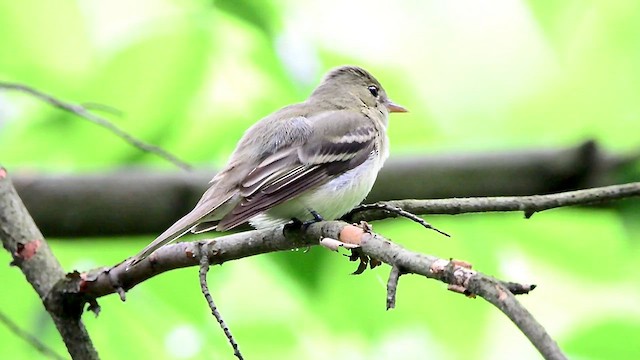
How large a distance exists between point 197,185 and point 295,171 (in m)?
0.93

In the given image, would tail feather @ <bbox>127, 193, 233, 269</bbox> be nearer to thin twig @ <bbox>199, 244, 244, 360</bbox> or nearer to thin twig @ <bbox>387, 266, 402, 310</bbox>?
thin twig @ <bbox>199, 244, 244, 360</bbox>

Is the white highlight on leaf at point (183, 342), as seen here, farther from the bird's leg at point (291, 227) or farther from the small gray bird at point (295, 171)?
the bird's leg at point (291, 227)

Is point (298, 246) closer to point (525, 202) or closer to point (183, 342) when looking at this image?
point (525, 202)

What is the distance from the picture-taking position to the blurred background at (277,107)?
3814 millimetres

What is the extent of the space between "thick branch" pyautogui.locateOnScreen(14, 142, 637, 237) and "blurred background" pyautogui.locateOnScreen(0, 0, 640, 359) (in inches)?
2.9


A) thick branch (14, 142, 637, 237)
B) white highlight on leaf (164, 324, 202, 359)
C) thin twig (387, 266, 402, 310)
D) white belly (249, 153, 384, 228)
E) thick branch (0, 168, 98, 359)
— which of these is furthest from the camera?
thick branch (14, 142, 637, 237)

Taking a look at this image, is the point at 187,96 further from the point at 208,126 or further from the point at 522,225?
the point at 522,225

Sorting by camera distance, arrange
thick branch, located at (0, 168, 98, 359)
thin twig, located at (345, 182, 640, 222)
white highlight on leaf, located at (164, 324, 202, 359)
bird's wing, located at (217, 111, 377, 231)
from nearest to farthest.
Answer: thin twig, located at (345, 182, 640, 222) → thick branch, located at (0, 168, 98, 359) → bird's wing, located at (217, 111, 377, 231) → white highlight on leaf, located at (164, 324, 202, 359)

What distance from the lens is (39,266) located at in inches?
110

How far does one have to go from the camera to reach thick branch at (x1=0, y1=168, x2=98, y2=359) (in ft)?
8.79

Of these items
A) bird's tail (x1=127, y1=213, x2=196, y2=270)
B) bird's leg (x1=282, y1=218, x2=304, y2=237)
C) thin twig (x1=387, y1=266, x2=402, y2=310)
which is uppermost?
bird's tail (x1=127, y1=213, x2=196, y2=270)

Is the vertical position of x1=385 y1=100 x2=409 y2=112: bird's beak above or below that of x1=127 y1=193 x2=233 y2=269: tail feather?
above

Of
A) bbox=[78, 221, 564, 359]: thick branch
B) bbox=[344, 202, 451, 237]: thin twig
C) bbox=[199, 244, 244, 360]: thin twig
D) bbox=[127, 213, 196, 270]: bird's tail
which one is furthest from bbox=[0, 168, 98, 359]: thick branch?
bbox=[344, 202, 451, 237]: thin twig

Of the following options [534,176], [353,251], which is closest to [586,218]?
[534,176]
